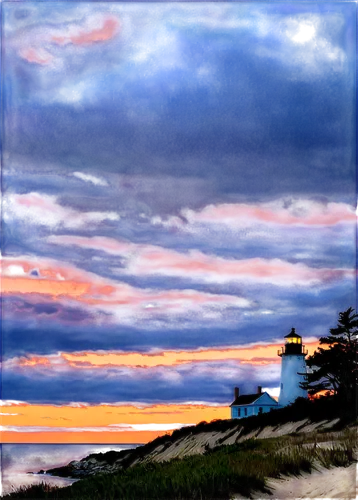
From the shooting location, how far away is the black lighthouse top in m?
65.8

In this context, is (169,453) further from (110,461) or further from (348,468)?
(348,468)

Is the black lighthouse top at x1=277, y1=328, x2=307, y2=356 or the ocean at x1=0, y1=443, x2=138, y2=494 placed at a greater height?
the black lighthouse top at x1=277, y1=328, x2=307, y2=356

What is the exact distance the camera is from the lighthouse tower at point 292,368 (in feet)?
213

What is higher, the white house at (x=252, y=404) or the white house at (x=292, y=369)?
the white house at (x=292, y=369)

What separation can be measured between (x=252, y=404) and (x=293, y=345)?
1541 cm

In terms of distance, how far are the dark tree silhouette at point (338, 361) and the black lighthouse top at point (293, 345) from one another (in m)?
8.64

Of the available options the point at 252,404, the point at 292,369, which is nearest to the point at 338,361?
the point at 292,369

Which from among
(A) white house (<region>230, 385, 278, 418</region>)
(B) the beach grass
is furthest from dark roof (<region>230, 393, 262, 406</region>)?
(B) the beach grass

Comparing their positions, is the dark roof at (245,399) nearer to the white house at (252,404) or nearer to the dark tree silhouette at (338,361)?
the white house at (252,404)

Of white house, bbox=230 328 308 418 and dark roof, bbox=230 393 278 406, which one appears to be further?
dark roof, bbox=230 393 278 406

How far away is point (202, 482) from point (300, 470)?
3.09m

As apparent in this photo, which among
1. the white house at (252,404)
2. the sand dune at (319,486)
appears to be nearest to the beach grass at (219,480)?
the sand dune at (319,486)

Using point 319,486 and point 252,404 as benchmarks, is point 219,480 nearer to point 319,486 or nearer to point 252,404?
point 319,486

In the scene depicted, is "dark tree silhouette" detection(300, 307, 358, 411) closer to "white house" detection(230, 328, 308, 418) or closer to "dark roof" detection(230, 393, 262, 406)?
"white house" detection(230, 328, 308, 418)
